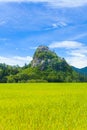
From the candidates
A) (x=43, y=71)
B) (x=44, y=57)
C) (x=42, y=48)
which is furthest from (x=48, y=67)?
(x=42, y=48)

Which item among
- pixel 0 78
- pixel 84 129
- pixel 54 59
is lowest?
pixel 84 129

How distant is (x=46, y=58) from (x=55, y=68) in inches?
733

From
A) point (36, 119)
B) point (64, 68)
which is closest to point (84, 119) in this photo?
point (36, 119)

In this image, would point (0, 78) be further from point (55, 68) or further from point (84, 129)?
point (84, 129)

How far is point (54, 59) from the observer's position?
142250mm

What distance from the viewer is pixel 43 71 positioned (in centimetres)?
12012

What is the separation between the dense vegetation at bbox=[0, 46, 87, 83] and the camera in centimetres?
9528

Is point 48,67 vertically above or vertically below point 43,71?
above

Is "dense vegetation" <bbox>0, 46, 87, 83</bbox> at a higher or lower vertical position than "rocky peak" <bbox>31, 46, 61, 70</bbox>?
lower

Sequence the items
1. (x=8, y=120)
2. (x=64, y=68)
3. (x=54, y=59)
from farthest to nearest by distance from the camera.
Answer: (x=54, y=59) < (x=64, y=68) < (x=8, y=120)

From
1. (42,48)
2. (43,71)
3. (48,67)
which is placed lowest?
(43,71)

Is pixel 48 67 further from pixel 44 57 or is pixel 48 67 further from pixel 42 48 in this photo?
pixel 42 48

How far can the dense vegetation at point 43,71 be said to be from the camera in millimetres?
95275

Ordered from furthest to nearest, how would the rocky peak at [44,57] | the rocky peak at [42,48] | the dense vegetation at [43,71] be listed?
the rocky peak at [42,48]
the rocky peak at [44,57]
the dense vegetation at [43,71]
